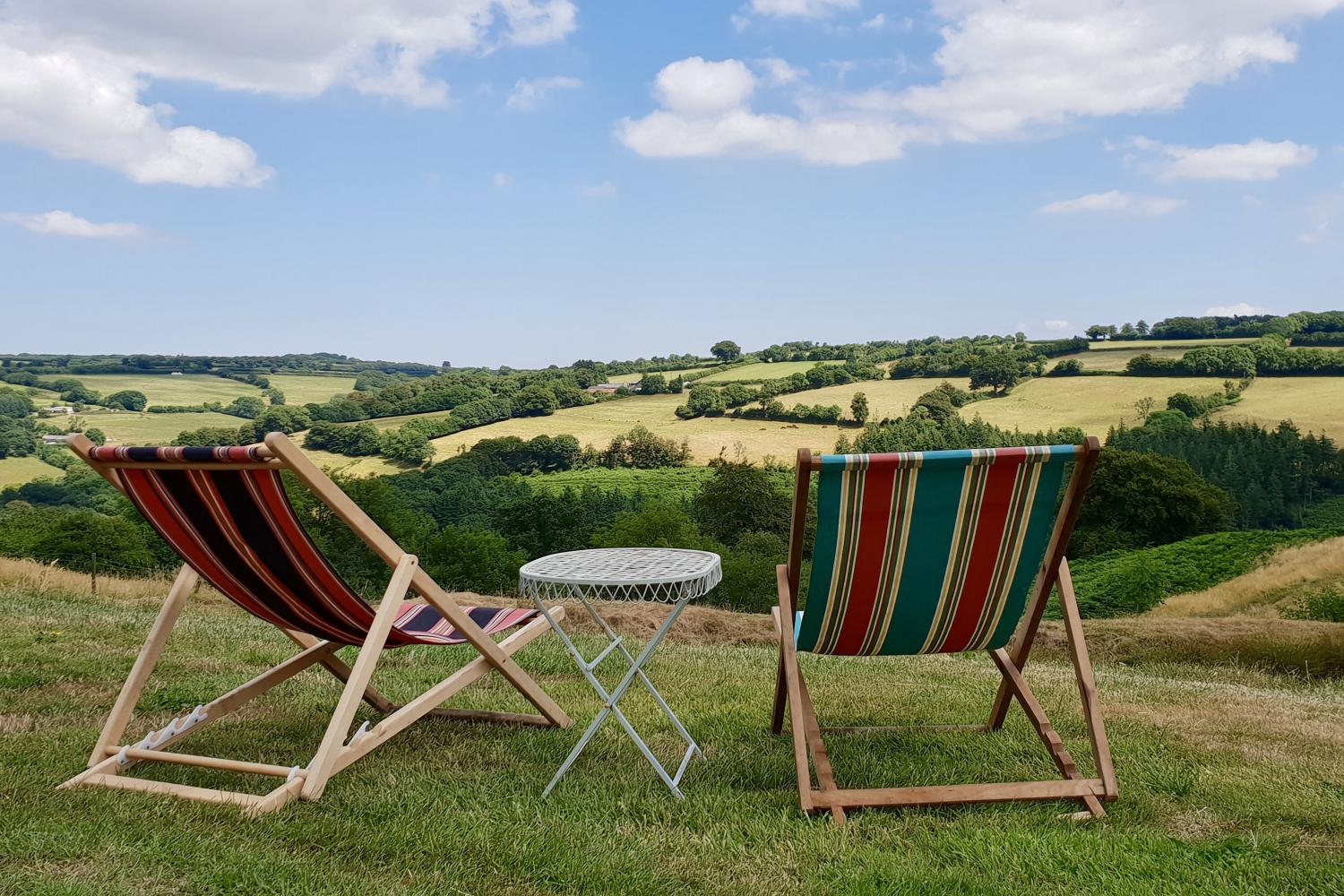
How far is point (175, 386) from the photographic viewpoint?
80.0 meters

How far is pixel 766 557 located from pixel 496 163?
177 feet

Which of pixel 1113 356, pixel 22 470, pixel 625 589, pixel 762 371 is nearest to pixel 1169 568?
pixel 1113 356

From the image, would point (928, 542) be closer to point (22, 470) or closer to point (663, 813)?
point (663, 813)

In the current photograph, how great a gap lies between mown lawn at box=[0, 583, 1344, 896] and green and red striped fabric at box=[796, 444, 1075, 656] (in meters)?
0.55

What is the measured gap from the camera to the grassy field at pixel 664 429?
69625 mm

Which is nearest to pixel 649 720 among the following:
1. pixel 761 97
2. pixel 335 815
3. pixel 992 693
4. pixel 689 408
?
pixel 335 815

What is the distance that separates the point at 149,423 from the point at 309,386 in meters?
18.5

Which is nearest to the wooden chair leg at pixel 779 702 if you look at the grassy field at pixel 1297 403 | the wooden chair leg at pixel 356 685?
the wooden chair leg at pixel 356 685

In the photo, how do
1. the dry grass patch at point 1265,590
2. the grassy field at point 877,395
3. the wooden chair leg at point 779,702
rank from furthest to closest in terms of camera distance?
the grassy field at point 877,395 < the dry grass patch at point 1265,590 < the wooden chair leg at point 779,702

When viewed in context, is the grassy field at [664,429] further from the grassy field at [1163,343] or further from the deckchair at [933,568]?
the deckchair at [933,568]

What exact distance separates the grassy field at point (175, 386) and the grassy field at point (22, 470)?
1701 centimetres

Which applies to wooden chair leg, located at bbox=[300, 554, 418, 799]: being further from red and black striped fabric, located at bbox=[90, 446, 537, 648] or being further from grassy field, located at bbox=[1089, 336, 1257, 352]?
grassy field, located at bbox=[1089, 336, 1257, 352]

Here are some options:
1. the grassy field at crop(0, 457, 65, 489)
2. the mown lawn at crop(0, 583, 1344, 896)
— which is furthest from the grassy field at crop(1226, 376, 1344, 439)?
the grassy field at crop(0, 457, 65, 489)

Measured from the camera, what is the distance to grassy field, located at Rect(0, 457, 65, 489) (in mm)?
55188
